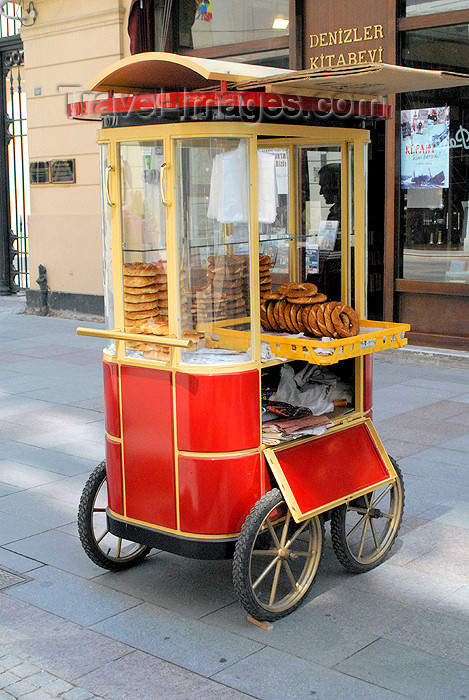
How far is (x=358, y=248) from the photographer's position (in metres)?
4.67

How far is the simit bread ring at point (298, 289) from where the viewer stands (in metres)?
4.55

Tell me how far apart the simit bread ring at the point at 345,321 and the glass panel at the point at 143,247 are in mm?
860

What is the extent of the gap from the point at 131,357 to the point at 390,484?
5.10 feet

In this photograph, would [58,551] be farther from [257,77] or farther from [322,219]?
[257,77]

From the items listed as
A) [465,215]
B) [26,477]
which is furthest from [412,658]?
[465,215]

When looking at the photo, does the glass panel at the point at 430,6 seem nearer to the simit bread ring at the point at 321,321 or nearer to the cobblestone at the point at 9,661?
the simit bread ring at the point at 321,321

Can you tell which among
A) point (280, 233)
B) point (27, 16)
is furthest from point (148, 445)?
point (27, 16)

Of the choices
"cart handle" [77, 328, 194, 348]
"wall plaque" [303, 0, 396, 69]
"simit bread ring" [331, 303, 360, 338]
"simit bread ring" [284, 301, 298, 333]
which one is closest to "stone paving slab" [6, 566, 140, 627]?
Answer: "cart handle" [77, 328, 194, 348]

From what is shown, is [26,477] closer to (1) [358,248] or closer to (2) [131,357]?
(2) [131,357]

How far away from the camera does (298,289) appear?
4621mm

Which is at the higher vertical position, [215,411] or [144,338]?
[144,338]

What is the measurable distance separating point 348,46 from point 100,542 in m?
Result: 6.98

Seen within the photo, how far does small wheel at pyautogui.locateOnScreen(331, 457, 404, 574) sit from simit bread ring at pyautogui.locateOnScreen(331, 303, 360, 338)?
0.81 meters

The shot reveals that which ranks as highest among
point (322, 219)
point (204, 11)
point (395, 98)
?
point (204, 11)
